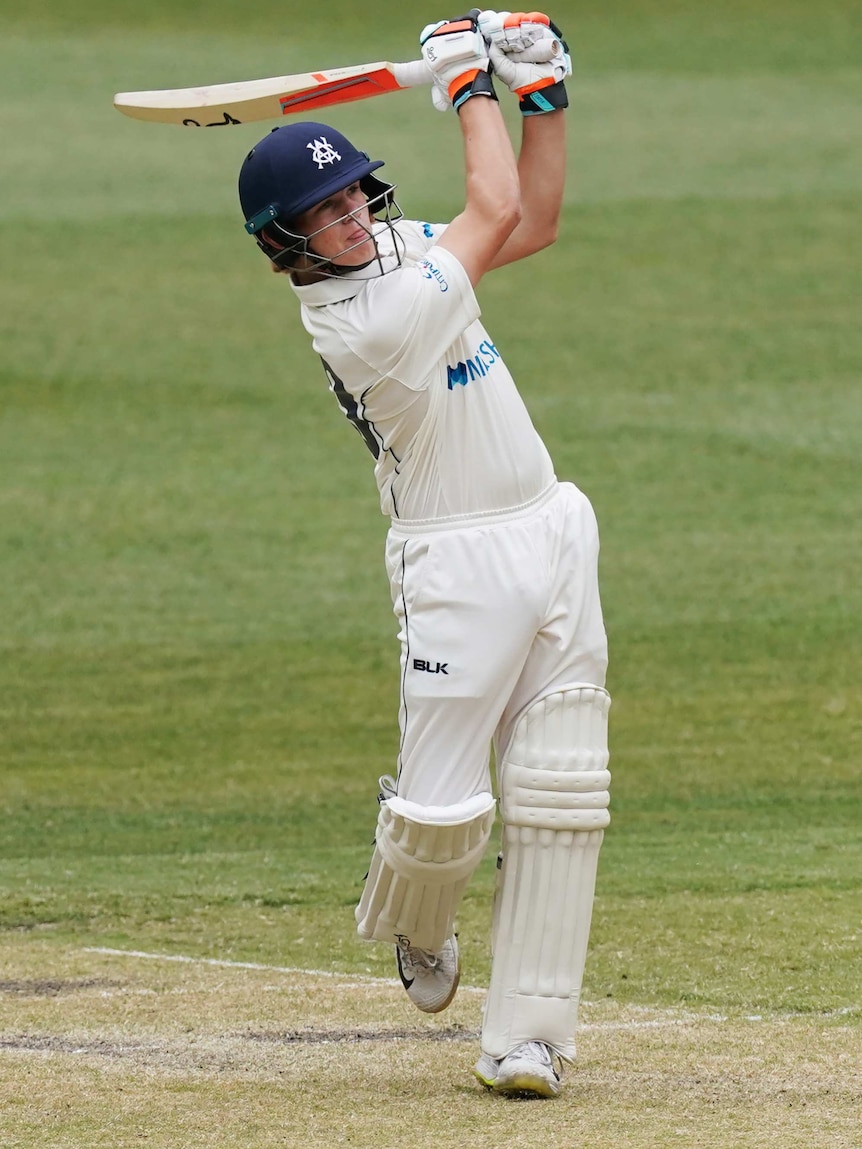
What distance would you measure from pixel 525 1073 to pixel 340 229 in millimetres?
1830

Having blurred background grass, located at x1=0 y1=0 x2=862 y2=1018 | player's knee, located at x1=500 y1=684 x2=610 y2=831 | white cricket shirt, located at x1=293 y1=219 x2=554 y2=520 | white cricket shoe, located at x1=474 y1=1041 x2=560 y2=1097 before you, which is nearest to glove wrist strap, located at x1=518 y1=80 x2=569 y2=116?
white cricket shirt, located at x1=293 y1=219 x2=554 y2=520

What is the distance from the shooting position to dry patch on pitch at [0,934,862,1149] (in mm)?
3928

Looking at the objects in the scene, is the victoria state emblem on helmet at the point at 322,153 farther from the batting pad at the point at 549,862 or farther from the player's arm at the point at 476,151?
the batting pad at the point at 549,862

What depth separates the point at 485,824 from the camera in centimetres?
438

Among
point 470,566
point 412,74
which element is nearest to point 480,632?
point 470,566

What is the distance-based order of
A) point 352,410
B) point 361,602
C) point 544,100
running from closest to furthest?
point 352,410, point 544,100, point 361,602

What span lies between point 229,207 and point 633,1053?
1683 cm

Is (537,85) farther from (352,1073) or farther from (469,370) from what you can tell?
(352,1073)

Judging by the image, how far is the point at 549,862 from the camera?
436cm

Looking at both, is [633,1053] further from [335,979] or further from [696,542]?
[696,542]

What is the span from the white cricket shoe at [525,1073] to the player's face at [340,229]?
1720mm

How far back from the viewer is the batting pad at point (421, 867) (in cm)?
432

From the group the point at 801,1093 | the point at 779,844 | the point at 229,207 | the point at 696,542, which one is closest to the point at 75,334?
the point at 229,207

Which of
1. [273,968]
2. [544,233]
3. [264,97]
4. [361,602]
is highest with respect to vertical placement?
[264,97]
